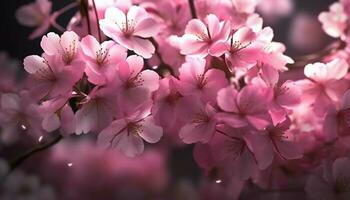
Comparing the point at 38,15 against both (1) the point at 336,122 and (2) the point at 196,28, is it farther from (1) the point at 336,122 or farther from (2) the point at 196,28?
(1) the point at 336,122

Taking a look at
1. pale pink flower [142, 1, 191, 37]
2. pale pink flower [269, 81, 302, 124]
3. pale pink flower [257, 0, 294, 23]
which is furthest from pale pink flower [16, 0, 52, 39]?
pale pink flower [257, 0, 294, 23]

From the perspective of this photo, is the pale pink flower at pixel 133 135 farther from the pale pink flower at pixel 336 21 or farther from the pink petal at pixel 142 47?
the pale pink flower at pixel 336 21

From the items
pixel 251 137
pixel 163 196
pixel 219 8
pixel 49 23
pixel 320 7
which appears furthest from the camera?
pixel 320 7

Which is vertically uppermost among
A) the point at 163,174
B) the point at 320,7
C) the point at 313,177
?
the point at 313,177

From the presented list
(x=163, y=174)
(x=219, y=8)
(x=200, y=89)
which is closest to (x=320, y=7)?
(x=163, y=174)

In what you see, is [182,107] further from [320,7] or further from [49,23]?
[320,7]

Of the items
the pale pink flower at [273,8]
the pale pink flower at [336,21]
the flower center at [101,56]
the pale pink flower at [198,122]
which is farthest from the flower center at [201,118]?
the pale pink flower at [273,8]
